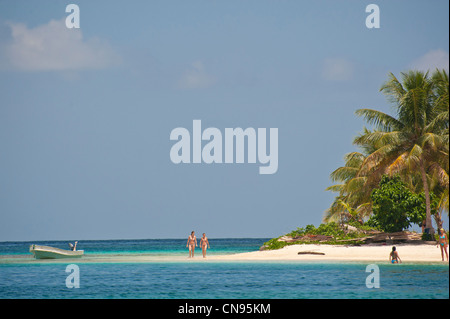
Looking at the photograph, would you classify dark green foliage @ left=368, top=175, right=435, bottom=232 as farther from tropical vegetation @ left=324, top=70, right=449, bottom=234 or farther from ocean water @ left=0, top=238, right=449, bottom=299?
ocean water @ left=0, top=238, right=449, bottom=299

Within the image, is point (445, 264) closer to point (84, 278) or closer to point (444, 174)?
point (444, 174)

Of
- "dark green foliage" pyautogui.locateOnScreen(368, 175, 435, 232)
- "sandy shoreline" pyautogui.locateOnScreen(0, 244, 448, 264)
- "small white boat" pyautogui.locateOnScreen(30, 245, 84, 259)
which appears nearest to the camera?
"sandy shoreline" pyautogui.locateOnScreen(0, 244, 448, 264)

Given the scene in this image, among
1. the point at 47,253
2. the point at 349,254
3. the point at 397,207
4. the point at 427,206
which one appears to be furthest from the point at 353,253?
the point at 47,253

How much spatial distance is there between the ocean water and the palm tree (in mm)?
8329

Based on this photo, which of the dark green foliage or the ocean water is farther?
the dark green foliage

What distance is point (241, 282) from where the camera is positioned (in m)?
20.9

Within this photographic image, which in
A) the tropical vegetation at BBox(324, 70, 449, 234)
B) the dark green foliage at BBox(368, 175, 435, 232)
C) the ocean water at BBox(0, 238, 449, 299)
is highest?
the tropical vegetation at BBox(324, 70, 449, 234)

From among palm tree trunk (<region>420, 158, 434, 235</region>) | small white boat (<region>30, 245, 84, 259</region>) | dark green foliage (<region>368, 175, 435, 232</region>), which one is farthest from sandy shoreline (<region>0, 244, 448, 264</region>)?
small white boat (<region>30, 245, 84, 259</region>)

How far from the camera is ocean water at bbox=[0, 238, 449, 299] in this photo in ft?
57.9

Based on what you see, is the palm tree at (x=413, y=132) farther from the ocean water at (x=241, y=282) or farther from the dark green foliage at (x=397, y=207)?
the ocean water at (x=241, y=282)

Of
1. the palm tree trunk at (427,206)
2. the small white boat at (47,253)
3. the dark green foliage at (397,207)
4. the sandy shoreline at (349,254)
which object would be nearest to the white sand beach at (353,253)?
the sandy shoreline at (349,254)

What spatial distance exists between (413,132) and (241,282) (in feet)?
52.5

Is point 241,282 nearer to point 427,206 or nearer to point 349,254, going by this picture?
point 349,254

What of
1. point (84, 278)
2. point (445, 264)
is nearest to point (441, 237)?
point (445, 264)
